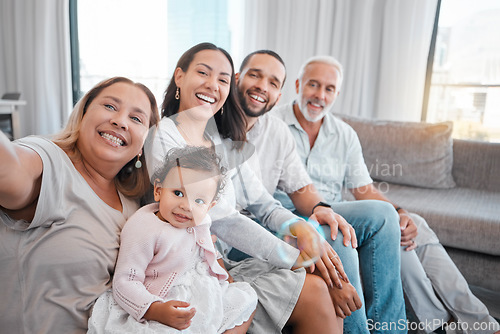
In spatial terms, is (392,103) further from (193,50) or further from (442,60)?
(193,50)

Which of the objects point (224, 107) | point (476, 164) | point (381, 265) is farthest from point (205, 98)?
point (476, 164)

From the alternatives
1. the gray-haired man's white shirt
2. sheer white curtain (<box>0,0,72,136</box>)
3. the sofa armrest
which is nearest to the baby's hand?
the gray-haired man's white shirt

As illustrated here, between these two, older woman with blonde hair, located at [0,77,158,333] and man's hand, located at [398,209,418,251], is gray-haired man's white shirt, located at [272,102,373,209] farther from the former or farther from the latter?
older woman with blonde hair, located at [0,77,158,333]

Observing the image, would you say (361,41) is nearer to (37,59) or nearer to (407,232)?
(407,232)

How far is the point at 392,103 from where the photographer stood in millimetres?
3137

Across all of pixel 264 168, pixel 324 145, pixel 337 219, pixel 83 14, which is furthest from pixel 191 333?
pixel 83 14

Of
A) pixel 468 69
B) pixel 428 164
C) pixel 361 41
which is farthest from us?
pixel 361 41

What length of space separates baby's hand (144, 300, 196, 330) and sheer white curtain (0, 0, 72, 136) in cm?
393

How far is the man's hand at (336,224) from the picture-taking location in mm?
1155

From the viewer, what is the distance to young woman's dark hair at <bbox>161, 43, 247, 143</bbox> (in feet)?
3.43

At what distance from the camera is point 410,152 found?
7.56ft

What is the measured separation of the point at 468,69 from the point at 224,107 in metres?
2.68

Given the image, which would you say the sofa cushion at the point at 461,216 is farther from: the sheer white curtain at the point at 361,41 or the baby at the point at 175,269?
the baby at the point at 175,269

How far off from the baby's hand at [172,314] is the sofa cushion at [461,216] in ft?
4.98
